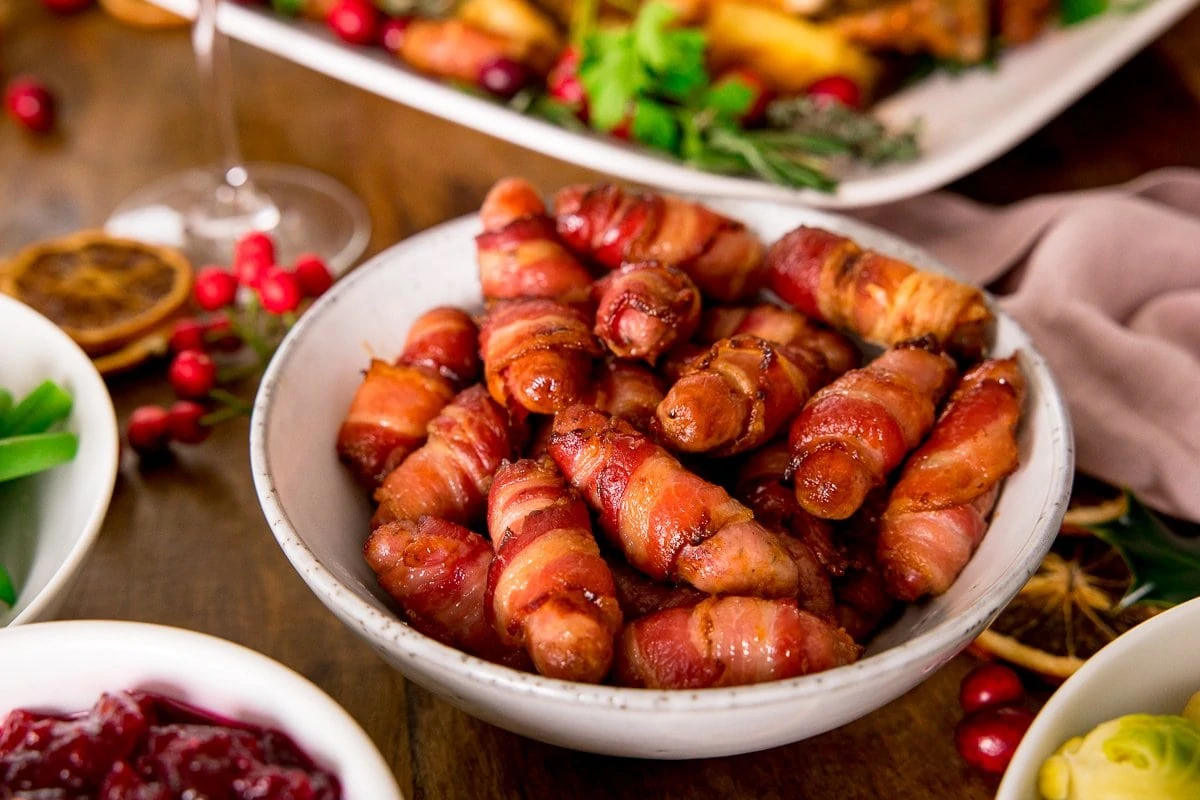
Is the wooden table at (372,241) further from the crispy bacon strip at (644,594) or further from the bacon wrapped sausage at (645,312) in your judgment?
the bacon wrapped sausage at (645,312)

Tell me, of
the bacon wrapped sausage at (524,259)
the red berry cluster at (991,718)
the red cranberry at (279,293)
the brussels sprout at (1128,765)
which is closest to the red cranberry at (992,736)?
the red berry cluster at (991,718)

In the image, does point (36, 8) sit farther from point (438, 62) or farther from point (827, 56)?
point (827, 56)

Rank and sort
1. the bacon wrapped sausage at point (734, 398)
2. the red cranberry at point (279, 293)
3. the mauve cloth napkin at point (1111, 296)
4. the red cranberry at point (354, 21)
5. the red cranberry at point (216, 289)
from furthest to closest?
the red cranberry at point (354, 21) < the red cranberry at point (216, 289) < the red cranberry at point (279, 293) < the mauve cloth napkin at point (1111, 296) < the bacon wrapped sausage at point (734, 398)

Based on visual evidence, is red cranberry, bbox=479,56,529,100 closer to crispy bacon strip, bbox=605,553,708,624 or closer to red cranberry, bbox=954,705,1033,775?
crispy bacon strip, bbox=605,553,708,624

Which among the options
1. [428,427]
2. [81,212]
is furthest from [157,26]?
[428,427]

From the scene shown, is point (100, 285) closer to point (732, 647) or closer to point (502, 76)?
point (502, 76)

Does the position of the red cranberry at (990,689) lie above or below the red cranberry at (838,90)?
below

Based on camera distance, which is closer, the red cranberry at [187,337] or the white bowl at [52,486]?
the white bowl at [52,486]

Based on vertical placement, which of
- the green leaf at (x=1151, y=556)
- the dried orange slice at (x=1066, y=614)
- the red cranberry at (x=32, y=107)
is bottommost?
the red cranberry at (x=32, y=107)
